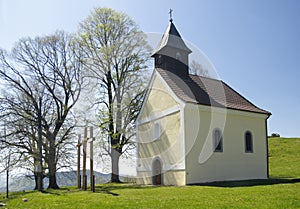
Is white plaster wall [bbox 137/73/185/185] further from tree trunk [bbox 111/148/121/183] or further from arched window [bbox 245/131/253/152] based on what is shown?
arched window [bbox 245/131/253/152]

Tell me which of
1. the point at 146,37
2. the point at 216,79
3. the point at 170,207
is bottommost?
the point at 170,207

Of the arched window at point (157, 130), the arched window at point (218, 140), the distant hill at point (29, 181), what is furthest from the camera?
the arched window at point (157, 130)

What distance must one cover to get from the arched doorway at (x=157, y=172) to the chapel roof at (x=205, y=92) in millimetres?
5288

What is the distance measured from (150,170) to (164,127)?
3496mm

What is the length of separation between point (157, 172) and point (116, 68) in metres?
10.1

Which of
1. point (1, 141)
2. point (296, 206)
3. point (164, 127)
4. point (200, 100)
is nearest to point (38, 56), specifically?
point (1, 141)

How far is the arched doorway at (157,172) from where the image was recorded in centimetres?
2255

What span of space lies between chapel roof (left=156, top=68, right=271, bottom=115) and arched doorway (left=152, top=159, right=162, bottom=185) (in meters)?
5.29

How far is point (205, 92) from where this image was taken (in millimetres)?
23344

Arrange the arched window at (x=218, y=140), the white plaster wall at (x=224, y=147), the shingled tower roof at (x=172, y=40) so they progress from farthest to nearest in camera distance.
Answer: the shingled tower roof at (x=172, y=40)
the arched window at (x=218, y=140)
the white plaster wall at (x=224, y=147)

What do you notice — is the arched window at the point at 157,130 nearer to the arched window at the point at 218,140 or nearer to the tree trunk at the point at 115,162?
the arched window at the point at 218,140

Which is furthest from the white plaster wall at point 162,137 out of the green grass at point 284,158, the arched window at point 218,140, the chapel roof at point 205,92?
the green grass at point 284,158

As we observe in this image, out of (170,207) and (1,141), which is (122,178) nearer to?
(1,141)

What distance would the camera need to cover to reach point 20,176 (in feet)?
76.3
